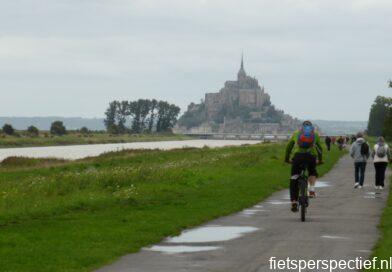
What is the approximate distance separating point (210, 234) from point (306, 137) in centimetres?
322

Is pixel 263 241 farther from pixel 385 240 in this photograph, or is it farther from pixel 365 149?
pixel 365 149

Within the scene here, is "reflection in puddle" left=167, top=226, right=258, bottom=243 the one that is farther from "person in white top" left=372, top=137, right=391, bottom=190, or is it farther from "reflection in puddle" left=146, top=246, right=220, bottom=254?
"person in white top" left=372, top=137, right=391, bottom=190

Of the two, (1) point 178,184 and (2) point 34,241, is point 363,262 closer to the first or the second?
(2) point 34,241

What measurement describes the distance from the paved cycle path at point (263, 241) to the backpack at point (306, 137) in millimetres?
1548

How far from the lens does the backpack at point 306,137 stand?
15797 mm

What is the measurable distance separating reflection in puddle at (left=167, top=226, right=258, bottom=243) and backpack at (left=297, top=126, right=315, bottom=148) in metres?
2.17

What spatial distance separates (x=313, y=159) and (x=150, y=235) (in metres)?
4.22

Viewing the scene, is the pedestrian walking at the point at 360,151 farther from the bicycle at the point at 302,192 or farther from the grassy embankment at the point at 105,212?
the bicycle at the point at 302,192

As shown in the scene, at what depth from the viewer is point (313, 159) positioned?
1605 centimetres

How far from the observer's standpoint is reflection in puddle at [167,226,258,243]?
519 inches

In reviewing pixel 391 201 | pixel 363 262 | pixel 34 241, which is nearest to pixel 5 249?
pixel 34 241

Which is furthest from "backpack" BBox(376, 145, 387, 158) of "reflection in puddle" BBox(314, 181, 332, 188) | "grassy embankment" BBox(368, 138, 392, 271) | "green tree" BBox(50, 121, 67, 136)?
"green tree" BBox(50, 121, 67, 136)

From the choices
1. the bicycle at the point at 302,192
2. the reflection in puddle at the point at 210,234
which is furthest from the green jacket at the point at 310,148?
the reflection in puddle at the point at 210,234

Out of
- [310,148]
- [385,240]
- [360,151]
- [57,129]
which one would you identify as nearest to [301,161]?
[310,148]
